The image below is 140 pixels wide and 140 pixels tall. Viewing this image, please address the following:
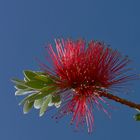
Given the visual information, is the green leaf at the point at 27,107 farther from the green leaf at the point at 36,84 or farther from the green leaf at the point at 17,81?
the green leaf at the point at 36,84

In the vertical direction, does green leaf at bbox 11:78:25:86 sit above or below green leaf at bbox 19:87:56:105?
above

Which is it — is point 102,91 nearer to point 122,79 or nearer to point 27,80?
point 122,79

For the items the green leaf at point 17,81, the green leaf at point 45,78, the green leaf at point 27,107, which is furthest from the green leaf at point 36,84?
the green leaf at point 27,107

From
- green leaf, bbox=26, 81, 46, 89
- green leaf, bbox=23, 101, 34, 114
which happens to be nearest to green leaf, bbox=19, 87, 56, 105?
green leaf, bbox=26, 81, 46, 89

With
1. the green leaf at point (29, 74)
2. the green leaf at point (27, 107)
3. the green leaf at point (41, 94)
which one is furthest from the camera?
the green leaf at point (27, 107)

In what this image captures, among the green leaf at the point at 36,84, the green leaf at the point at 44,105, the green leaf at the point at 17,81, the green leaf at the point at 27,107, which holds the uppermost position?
Result: the green leaf at the point at 17,81

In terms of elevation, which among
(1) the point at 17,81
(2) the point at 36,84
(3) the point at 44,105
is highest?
(1) the point at 17,81

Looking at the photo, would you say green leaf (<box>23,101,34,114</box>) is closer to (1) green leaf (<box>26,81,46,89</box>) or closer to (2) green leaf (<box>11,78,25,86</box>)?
(2) green leaf (<box>11,78,25,86</box>)

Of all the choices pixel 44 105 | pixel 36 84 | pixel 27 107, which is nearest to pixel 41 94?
pixel 36 84

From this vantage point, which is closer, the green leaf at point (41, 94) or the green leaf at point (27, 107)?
the green leaf at point (41, 94)

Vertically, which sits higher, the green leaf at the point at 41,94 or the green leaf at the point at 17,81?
the green leaf at the point at 17,81

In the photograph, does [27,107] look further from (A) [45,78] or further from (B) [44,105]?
(A) [45,78]
